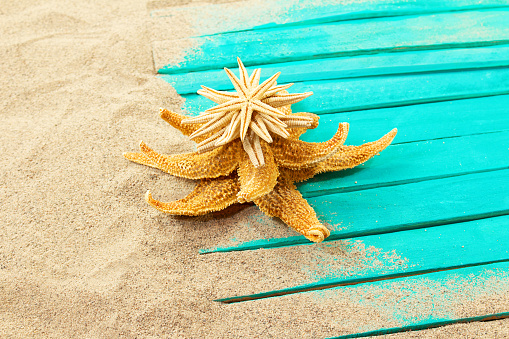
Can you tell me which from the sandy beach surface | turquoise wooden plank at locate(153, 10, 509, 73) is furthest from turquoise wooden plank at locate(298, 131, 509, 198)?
turquoise wooden plank at locate(153, 10, 509, 73)

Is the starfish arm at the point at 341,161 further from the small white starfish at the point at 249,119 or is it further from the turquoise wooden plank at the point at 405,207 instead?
the small white starfish at the point at 249,119

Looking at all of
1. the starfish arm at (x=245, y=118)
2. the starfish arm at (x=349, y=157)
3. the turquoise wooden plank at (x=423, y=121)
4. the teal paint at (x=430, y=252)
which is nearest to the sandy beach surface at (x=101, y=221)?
the teal paint at (x=430, y=252)

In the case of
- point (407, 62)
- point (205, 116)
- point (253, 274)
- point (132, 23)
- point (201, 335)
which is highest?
point (132, 23)

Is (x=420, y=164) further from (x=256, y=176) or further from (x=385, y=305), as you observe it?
(x=256, y=176)

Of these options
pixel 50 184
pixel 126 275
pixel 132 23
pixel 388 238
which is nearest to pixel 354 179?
pixel 388 238

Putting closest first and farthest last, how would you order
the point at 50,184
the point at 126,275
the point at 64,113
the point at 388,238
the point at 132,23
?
the point at 126,275 < the point at 388,238 < the point at 50,184 < the point at 64,113 < the point at 132,23

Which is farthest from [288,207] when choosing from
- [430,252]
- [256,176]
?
[430,252]

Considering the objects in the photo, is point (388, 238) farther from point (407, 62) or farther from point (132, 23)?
point (132, 23)
